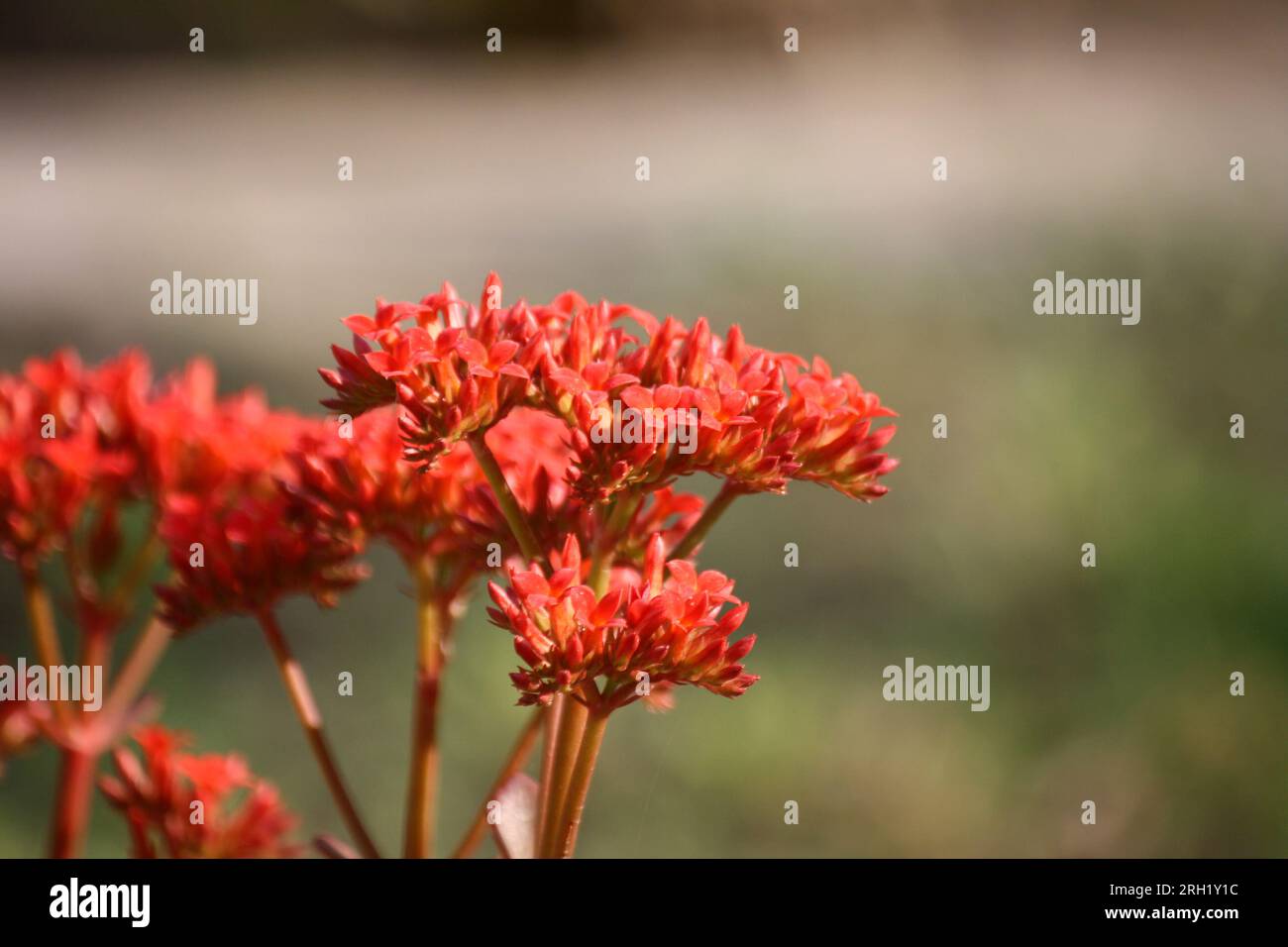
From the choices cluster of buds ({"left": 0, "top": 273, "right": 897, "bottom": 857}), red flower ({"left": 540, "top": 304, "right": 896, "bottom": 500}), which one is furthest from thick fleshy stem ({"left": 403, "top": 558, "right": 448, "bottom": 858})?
red flower ({"left": 540, "top": 304, "right": 896, "bottom": 500})

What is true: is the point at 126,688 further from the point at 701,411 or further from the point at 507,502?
the point at 701,411

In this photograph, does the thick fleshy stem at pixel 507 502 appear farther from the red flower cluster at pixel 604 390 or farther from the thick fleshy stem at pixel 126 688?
the thick fleshy stem at pixel 126 688

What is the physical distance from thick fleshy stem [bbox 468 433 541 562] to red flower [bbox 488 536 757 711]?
3 centimetres

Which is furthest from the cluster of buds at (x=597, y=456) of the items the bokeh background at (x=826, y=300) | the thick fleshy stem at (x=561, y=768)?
the bokeh background at (x=826, y=300)

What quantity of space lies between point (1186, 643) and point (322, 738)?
2.87m

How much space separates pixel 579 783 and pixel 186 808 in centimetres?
37

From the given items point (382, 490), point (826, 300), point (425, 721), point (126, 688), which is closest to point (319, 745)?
point (425, 721)

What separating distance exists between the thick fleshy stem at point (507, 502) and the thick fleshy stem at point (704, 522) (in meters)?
0.09

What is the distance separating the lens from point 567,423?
27.5 inches

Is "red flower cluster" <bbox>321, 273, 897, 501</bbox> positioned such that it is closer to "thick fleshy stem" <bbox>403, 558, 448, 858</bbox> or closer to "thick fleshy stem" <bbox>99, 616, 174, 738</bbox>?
"thick fleshy stem" <bbox>403, 558, 448, 858</bbox>

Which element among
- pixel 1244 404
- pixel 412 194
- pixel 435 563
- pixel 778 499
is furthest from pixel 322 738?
pixel 412 194

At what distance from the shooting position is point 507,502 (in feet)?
2.36

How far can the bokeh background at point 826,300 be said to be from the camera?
9.56 ft

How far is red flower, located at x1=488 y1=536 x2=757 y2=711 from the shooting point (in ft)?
2.14
